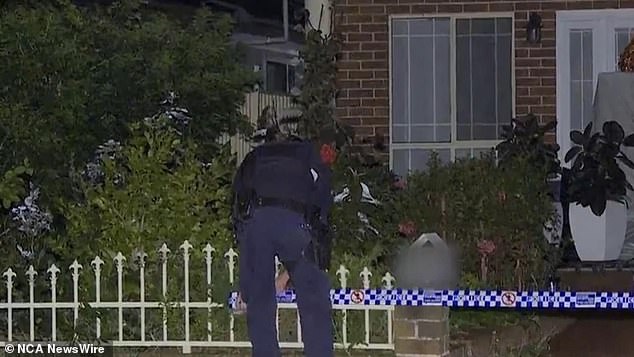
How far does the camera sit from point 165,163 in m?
9.27

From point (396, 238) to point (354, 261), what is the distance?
89 centimetres

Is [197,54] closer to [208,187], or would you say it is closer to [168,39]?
[168,39]

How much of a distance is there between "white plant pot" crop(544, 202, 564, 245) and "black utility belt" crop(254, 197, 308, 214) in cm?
322

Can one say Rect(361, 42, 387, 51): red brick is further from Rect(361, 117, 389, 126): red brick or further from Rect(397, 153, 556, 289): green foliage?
Rect(397, 153, 556, 289): green foliage

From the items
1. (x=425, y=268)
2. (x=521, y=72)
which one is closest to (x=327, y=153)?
(x=425, y=268)

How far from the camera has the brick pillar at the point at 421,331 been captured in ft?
26.6

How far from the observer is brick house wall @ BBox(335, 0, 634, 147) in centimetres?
1298

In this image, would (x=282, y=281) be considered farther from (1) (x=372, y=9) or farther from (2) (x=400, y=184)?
(1) (x=372, y=9)

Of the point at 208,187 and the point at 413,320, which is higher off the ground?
the point at 208,187

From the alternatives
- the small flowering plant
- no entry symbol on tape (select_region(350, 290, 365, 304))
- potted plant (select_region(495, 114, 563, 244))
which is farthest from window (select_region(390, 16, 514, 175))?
no entry symbol on tape (select_region(350, 290, 365, 304))

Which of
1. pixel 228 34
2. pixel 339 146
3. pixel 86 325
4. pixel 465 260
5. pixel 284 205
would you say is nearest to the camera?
pixel 284 205

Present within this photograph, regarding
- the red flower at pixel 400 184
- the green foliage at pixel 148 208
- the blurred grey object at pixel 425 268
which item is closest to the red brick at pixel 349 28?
the red flower at pixel 400 184

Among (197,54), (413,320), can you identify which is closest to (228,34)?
(197,54)

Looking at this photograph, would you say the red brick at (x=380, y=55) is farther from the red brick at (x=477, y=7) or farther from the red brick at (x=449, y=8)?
the red brick at (x=477, y=7)
